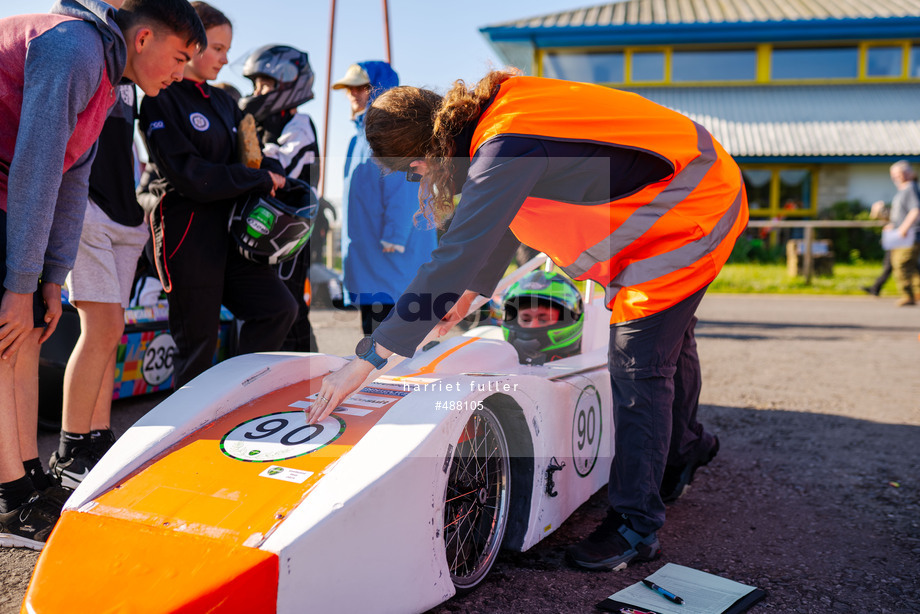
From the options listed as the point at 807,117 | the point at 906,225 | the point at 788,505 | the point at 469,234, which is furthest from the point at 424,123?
the point at 807,117

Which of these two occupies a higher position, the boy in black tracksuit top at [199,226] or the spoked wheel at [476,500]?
the boy in black tracksuit top at [199,226]

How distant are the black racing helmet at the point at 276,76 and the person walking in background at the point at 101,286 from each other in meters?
0.95

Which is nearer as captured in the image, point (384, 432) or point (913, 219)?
point (384, 432)

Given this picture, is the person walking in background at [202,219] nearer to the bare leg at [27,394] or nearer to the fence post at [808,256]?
the bare leg at [27,394]

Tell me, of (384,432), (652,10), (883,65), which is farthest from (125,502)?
(883,65)

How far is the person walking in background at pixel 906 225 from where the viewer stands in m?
9.06

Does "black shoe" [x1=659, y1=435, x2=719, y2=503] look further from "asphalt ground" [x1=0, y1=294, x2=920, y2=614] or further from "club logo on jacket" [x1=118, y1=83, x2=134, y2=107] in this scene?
"club logo on jacket" [x1=118, y1=83, x2=134, y2=107]

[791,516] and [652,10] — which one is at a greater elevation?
[652,10]

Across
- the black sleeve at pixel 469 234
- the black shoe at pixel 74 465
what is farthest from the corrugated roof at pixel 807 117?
the black shoe at pixel 74 465

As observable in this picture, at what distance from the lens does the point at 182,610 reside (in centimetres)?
148

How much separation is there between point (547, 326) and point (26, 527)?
2.29 m

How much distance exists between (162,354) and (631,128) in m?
3.20

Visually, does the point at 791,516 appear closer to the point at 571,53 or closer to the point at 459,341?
the point at 459,341

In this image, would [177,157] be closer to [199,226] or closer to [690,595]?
[199,226]
